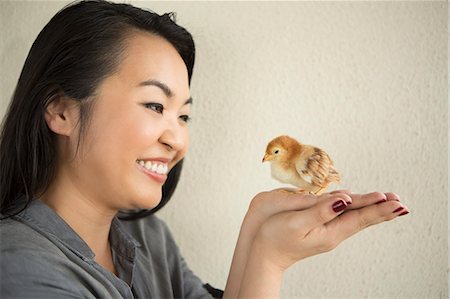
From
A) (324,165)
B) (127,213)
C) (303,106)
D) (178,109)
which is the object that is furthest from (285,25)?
(127,213)

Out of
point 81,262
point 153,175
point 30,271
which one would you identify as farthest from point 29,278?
point 153,175

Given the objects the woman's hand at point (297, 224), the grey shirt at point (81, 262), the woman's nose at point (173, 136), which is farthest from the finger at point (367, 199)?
the grey shirt at point (81, 262)

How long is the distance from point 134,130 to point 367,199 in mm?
442

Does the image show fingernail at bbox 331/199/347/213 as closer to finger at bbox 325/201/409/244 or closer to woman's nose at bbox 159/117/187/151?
finger at bbox 325/201/409/244

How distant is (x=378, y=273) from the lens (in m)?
1.27

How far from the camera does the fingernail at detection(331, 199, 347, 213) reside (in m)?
0.90

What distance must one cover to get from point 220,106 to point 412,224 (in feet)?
1.81

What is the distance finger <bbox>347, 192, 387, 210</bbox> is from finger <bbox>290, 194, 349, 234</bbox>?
25 mm

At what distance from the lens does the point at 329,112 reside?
50.6 inches

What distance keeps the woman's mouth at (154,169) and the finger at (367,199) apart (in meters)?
0.38

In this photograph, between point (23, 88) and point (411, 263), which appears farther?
point (411, 263)

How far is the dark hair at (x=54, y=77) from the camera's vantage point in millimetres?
1020

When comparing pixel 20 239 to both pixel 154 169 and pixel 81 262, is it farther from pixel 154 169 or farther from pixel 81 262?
pixel 154 169

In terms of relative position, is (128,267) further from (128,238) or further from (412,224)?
(412,224)
